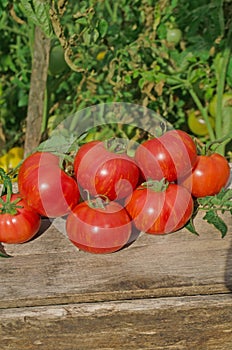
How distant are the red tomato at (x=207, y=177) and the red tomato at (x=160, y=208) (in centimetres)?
6

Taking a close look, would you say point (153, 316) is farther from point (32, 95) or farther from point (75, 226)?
point (32, 95)

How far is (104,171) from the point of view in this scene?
1274 millimetres

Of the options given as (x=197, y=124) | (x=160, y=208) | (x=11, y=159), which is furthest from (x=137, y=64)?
(x=160, y=208)

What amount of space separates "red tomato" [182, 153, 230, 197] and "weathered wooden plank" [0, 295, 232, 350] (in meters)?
0.28

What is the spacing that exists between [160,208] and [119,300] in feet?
0.66

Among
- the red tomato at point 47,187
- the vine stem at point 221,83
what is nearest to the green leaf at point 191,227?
the red tomato at point 47,187

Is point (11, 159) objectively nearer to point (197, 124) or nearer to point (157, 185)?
point (197, 124)

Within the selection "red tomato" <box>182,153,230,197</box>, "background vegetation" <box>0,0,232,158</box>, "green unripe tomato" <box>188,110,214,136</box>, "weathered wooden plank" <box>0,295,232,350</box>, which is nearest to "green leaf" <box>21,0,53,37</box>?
"background vegetation" <box>0,0,232,158</box>

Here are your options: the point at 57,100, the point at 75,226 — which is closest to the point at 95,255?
the point at 75,226

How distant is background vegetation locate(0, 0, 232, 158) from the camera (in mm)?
2031

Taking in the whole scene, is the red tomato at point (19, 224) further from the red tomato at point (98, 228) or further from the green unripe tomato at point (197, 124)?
the green unripe tomato at point (197, 124)

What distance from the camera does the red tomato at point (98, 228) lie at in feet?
4.00

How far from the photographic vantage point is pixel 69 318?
44.7 inches

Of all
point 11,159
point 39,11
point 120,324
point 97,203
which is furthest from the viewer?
point 11,159
